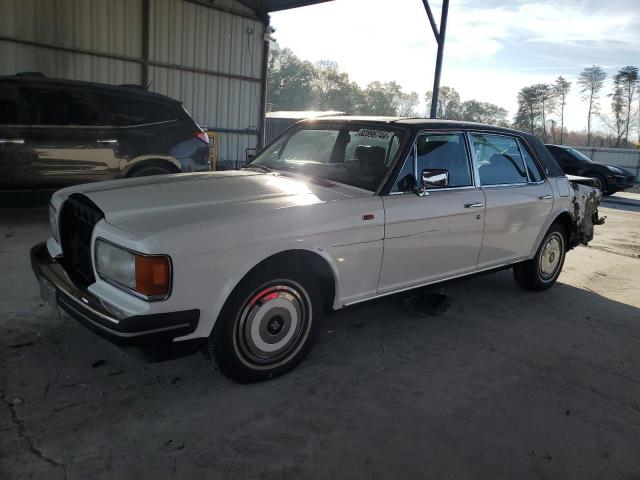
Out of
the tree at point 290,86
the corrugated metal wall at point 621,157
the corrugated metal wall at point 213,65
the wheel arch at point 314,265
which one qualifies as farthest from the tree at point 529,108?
the wheel arch at point 314,265

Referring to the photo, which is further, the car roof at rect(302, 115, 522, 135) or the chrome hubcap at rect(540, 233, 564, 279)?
the chrome hubcap at rect(540, 233, 564, 279)

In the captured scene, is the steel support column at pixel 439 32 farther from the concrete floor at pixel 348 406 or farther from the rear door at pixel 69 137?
the concrete floor at pixel 348 406

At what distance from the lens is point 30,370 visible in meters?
3.13

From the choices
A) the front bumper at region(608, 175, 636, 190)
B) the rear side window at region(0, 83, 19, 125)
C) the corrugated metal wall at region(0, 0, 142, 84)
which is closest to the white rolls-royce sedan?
the rear side window at region(0, 83, 19, 125)

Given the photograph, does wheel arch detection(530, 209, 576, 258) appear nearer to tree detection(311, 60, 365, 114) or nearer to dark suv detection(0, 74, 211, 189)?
dark suv detection(0, 74, 211, 189)

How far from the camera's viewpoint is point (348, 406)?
299 cm

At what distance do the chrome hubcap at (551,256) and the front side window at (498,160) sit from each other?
86cm

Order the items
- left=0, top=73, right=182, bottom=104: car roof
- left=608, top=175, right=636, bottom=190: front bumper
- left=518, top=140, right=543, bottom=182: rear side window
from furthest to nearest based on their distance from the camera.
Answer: left=608, top=175, right=636, bottom=190: front bumper
left=0, top=73, right=182, bottom=104: car roof
left=518, top=140, right=543, bottom=182: rear side window

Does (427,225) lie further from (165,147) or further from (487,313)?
(165,147)

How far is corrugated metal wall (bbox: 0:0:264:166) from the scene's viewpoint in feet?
31.1

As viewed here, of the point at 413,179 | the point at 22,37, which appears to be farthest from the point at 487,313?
the point at 22,37

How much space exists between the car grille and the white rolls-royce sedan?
0.01 m

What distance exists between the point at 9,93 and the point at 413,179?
5458 mm

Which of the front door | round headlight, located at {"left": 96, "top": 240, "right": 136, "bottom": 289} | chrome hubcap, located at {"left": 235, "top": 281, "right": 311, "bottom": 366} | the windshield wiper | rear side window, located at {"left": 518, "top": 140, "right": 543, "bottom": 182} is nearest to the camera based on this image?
round headlight, located at {"left": 96, "top": 240, "right": 136, "bottom": 289}
